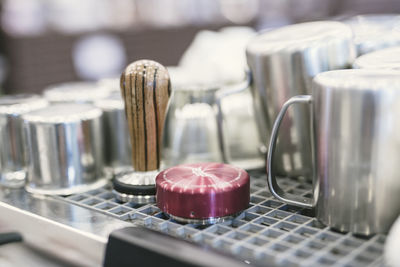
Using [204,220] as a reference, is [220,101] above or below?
above

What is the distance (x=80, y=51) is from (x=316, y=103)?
2643mm

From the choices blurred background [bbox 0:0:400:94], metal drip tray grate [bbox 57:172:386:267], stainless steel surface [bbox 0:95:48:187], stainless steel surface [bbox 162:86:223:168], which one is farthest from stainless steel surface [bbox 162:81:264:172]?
blurred background [bbox 0:0:400:94]

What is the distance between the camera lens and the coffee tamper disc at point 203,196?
55 centimetres

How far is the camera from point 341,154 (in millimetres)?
492

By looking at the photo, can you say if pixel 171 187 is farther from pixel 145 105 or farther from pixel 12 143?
pixel 12 143

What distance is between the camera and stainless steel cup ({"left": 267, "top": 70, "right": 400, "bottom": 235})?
1.53ft

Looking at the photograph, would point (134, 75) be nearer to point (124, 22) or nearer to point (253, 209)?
point (253, 209)

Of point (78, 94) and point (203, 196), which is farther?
point (78, 94)

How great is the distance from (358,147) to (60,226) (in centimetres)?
36

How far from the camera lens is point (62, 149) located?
672 millimetres

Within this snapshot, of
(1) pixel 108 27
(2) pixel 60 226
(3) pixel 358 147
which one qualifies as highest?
(1) pixel 108 27

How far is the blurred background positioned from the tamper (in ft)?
7.47

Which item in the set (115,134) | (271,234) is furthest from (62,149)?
(271,234)

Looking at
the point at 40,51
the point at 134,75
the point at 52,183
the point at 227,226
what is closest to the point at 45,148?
the point at 52,183
